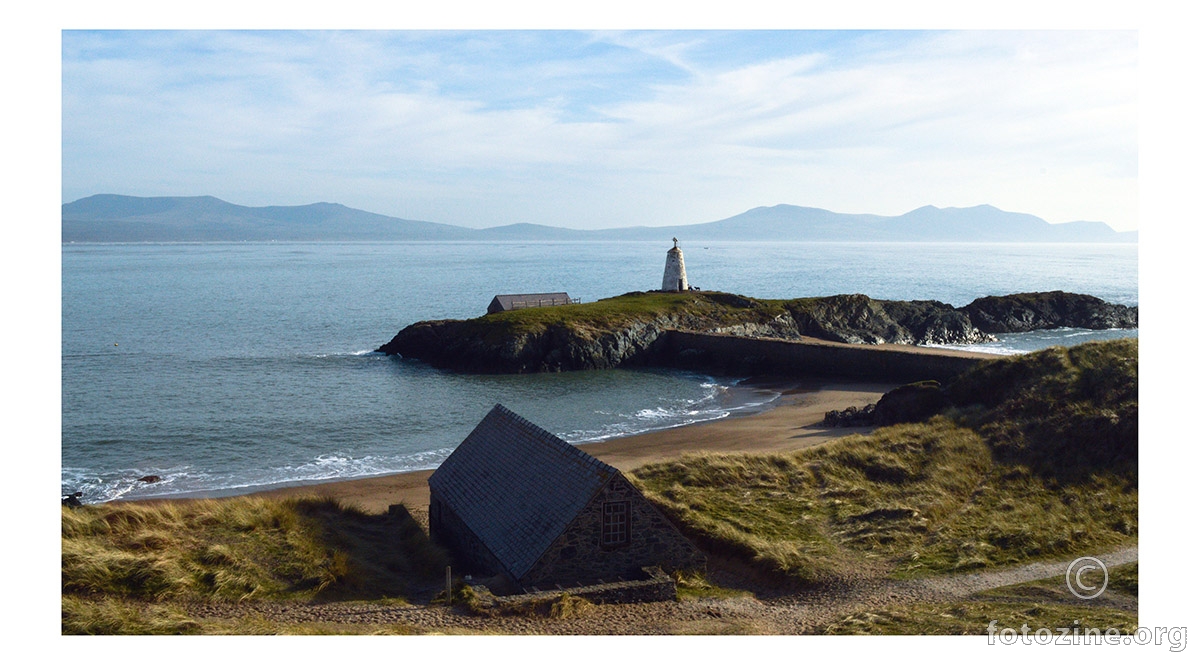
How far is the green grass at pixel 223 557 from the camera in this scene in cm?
1340

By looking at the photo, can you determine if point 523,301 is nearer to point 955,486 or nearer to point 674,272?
point 674,272

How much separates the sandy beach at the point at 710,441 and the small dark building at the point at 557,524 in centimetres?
619

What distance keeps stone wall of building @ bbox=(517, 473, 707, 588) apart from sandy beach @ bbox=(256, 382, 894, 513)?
30.1ft

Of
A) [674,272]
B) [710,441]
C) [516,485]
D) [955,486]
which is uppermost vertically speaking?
[674,272]

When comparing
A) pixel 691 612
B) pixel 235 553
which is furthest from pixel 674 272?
pixel 691 612

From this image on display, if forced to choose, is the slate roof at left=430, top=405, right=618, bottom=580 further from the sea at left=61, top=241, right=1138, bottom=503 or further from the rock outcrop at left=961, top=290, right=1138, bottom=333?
the rock outcrop at left=961, top=290, right=1138, bottom=333

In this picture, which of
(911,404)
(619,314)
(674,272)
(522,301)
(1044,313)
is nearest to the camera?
(911,404)

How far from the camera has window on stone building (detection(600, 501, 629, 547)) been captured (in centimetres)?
1502

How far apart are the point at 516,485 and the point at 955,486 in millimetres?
12809

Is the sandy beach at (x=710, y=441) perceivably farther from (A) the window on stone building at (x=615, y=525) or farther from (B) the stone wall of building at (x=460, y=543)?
(A) the window on stone building at (x=615, y=525)

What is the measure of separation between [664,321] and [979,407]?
33.0 metres

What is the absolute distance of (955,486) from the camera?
2239 cm

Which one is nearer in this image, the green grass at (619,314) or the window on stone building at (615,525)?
the window on stone building at (615,525)

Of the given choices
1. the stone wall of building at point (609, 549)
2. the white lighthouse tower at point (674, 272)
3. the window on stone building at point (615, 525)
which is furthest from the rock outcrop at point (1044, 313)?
the window on stone building at point (615, 525)
